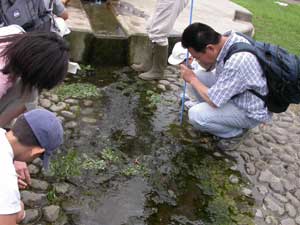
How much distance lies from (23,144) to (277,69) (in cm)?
244

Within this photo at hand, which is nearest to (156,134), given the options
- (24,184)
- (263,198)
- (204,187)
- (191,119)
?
(191,119)

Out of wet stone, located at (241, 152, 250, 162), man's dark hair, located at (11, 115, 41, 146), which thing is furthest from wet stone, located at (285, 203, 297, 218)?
man's dark hair, located at (11, 115, 41, 146)

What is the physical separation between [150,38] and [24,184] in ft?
9.05

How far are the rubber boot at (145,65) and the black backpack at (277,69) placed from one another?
71.2 inches

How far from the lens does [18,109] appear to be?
9.53ft

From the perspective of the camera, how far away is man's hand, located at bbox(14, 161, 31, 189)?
2954mm

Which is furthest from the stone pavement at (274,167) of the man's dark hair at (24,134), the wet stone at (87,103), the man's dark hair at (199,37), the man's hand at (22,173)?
the man's dark hair at (24,134)

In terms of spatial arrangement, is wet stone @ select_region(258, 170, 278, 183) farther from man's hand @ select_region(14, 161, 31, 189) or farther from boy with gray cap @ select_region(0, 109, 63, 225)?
boy with gray cap @ select_region(0, 109, 63, 225)

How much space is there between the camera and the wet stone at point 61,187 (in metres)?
3.35

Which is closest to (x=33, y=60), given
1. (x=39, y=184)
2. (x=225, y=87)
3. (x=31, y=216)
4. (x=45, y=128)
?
(x=45, y=128)

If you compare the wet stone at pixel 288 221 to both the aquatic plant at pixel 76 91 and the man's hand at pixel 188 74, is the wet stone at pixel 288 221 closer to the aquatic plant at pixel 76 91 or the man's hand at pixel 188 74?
the man's hand at pixel 188 74

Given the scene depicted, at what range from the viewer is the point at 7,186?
1.97 meters

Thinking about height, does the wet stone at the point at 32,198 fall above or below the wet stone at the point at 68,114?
above

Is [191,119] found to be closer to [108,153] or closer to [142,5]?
[108,153]
